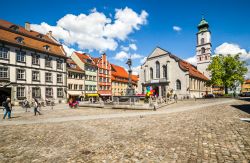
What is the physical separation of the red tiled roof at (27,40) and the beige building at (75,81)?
4.92 m

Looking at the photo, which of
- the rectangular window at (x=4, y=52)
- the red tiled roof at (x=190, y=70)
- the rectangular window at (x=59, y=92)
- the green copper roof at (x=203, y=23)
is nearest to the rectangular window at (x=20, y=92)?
the rectangular window at (x=4, y=52)

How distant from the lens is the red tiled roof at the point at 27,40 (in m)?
30.0

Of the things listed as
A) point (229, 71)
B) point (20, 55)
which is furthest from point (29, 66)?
point (229, 71)

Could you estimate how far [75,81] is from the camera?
44.6 metres

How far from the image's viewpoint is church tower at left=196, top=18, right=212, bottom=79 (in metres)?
67.0

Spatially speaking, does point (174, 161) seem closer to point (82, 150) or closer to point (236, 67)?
point (82, 150)

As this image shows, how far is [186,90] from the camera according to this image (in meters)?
47.0

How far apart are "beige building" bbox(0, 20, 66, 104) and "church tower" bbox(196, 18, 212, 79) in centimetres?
5530

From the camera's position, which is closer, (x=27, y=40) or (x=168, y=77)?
(x=27, y=40)

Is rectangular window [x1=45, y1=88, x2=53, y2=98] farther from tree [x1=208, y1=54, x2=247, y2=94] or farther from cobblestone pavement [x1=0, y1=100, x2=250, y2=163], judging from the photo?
tree [x1=208, y1=54, x2=247, y2=94]

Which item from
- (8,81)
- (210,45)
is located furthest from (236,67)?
(8,81)

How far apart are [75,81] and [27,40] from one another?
50.3 feet

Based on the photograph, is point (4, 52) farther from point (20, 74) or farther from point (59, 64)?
point (59, 64)

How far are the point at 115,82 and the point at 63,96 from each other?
2491 centimetres
